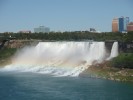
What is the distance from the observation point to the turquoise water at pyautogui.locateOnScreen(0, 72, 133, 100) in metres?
21.8

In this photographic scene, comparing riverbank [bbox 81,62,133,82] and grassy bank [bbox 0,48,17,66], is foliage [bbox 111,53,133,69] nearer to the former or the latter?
riverbank [bbox 81,62,133,82]

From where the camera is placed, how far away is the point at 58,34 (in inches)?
2064

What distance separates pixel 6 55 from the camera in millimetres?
44719

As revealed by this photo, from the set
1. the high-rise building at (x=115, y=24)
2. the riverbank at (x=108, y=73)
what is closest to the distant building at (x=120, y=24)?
the high-rise building at (x=115, y=24)

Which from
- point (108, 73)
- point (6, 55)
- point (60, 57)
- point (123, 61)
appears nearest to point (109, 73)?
point (108, 73)

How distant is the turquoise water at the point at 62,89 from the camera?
21781 mm

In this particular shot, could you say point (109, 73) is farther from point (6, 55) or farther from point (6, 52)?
point (6, 52)

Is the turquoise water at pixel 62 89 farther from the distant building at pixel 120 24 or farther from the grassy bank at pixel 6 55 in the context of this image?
the distant building at pixel 120 24

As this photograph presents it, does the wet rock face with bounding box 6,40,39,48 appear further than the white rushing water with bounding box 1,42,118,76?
Yes

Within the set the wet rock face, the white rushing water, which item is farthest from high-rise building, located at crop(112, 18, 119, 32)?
the white rushing water

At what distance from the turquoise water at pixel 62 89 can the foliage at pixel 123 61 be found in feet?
10.3

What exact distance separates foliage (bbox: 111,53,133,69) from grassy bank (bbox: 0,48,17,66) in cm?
1512

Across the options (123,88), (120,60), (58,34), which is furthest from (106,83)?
(58,34)

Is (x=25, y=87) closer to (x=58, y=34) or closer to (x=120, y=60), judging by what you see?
(x=120, y=60)
